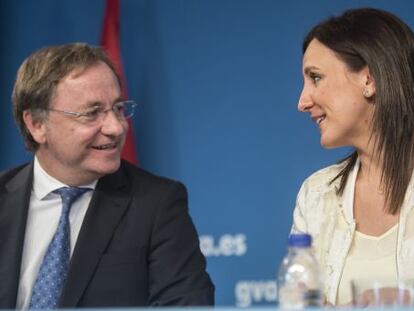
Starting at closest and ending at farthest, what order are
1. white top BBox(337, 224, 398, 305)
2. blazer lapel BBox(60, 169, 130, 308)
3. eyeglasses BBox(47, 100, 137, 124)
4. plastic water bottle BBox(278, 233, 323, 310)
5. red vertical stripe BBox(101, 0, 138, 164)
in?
plastic water bottle BBox(278, 233, 323, 310), white top BBox(337, 224, 398, 305), blazer lapel BBox(60, 169, 130, 308), eyeglasses BBox(47, 100, 137, 124), red vertical stripe BBox(101, 0, 138, 164)

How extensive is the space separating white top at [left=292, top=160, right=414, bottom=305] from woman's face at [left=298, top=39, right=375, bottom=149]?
132 millimetres

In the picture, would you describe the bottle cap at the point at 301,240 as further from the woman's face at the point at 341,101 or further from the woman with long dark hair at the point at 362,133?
the woman's face at the point at 341,101

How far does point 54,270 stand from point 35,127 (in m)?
0.50

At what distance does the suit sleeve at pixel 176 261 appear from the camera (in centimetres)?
257

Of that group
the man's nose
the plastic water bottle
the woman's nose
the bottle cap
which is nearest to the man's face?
the man's nose

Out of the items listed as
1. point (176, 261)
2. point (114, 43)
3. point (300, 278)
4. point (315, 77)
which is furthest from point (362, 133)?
point (114, 43)

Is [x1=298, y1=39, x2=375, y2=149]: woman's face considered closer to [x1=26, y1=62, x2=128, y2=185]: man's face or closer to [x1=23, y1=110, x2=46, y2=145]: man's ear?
[x1=26, y1=62, x2=128, y2=185]: man's face

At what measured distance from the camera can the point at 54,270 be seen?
2.62 m

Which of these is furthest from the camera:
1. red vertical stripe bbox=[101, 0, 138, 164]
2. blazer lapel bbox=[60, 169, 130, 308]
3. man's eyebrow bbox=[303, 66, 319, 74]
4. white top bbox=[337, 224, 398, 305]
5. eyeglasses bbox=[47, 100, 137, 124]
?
red vertical stripe bbox=[101, 0, 138, 164]

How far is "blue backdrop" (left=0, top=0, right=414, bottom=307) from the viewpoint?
364cm

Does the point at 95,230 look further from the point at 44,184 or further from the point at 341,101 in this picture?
the point at 341,101

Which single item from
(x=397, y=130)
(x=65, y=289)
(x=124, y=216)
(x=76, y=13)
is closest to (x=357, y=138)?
(x=397, y=130)

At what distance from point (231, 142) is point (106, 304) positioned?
4.23 ft

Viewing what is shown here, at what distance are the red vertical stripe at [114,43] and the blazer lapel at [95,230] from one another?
973mm
